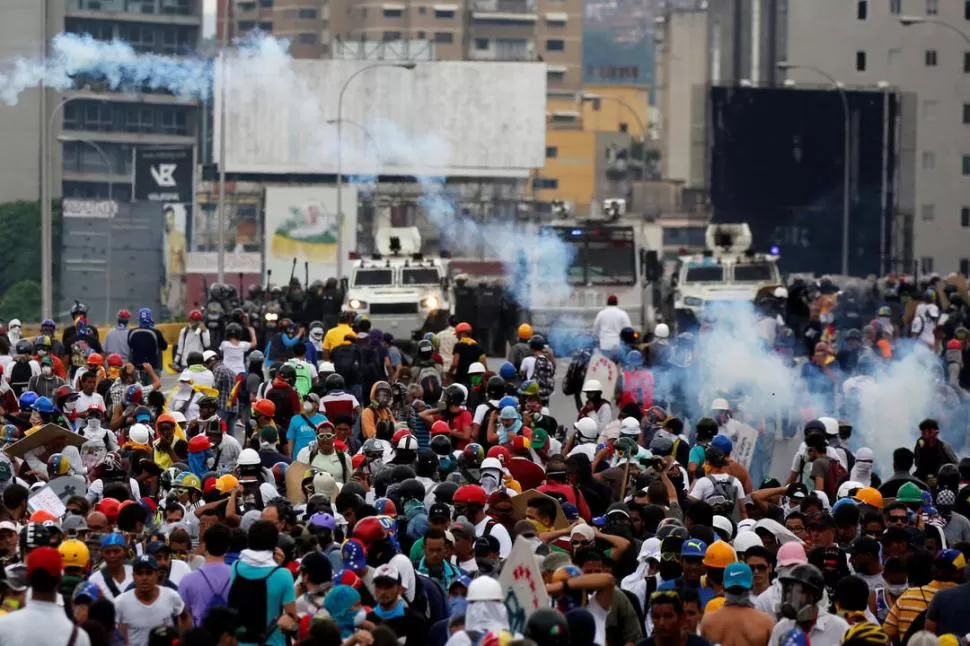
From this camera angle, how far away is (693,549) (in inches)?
457

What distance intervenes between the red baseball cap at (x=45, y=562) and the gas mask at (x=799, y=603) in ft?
10.5

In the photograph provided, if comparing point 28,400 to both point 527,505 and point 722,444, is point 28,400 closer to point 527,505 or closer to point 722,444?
point 722,444

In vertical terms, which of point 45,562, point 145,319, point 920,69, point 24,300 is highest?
point 920,69

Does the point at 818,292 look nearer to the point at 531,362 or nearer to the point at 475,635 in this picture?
the point at 531,362

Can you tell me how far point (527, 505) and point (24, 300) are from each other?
84.1 m

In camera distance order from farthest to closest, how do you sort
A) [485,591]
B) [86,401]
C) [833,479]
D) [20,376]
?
1. [20,376]
2. [86,401]
3. [833,479]
4. [485,591]

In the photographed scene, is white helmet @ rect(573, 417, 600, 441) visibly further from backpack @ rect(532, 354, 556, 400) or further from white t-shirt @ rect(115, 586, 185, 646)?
white t-shirt @ rect(115, 586, 185, 646)

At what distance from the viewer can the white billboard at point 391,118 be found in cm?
10019

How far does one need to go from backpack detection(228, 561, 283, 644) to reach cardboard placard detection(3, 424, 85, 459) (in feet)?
20.2

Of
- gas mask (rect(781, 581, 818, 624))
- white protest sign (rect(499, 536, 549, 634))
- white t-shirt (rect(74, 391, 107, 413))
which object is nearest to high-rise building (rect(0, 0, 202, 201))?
white t-shirt (rect(74, 391, 107, 413))

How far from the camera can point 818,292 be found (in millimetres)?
41844

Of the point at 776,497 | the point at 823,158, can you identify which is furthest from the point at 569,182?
the point at 776,497

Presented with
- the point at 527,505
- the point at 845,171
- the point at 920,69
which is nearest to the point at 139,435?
the point at 527,505

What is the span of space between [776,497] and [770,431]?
594cm
